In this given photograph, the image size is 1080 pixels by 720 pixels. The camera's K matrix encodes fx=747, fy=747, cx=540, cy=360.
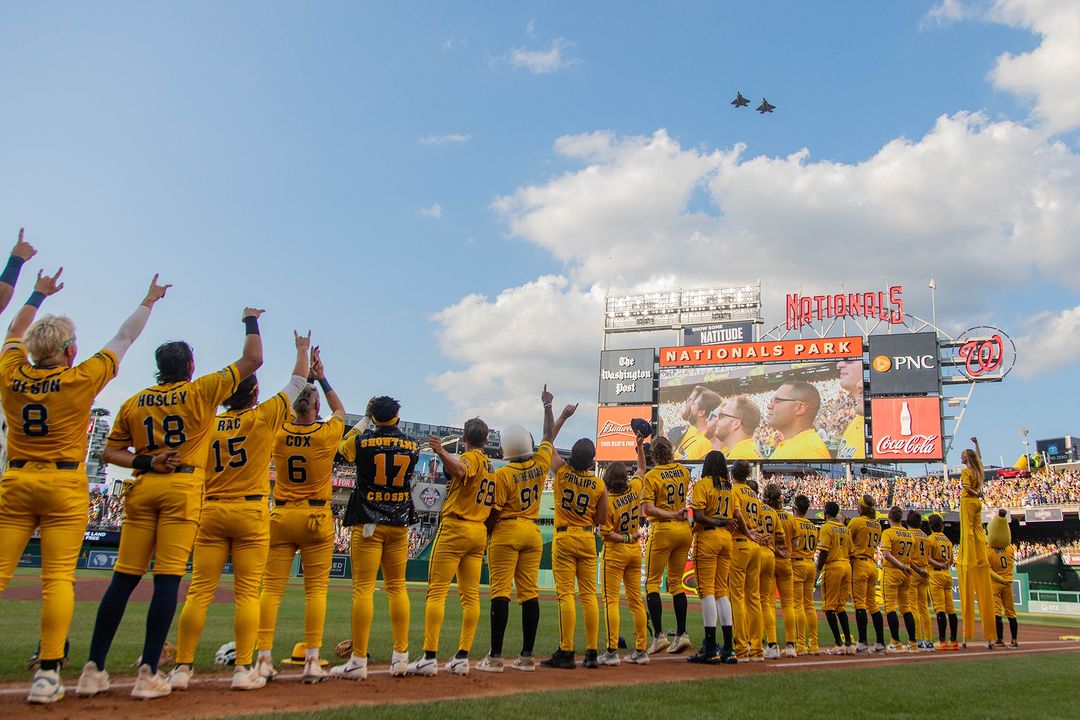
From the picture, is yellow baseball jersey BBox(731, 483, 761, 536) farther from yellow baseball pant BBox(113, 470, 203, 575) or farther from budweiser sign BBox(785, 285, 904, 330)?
budweiser sign BBox(785, 285, 904, 330)

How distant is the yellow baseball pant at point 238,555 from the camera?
493 centimetres

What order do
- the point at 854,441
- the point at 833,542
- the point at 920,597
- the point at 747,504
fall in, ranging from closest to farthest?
the point at 747,504, the point at 833,542, the point at 920,597, the point at 854,441

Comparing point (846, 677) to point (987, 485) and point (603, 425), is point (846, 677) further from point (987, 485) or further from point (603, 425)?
point (987, 485)

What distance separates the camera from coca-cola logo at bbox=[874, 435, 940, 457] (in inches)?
1479

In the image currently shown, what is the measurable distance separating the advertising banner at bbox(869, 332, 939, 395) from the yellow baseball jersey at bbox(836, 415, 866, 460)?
1.85 meters

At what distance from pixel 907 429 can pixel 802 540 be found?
32.3 meters

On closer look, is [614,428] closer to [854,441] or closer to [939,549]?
[854,441]

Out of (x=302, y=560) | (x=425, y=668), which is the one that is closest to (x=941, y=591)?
(x=425, y=668)

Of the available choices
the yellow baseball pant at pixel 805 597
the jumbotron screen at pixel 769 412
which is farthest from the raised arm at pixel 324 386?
the jumbotron screen at pixel 769 412

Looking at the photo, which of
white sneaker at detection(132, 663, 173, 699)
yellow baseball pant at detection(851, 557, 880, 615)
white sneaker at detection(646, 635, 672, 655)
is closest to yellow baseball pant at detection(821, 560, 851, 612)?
yellow baseball pant at detection(851, 557, 880, 615)

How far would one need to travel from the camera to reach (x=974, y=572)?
11688 mm

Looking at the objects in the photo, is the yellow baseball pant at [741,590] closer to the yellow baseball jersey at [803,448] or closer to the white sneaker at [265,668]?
the white sneaker at [265,668]

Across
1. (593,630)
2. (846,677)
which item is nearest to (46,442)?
(593,630)

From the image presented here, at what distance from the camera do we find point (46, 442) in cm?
441
